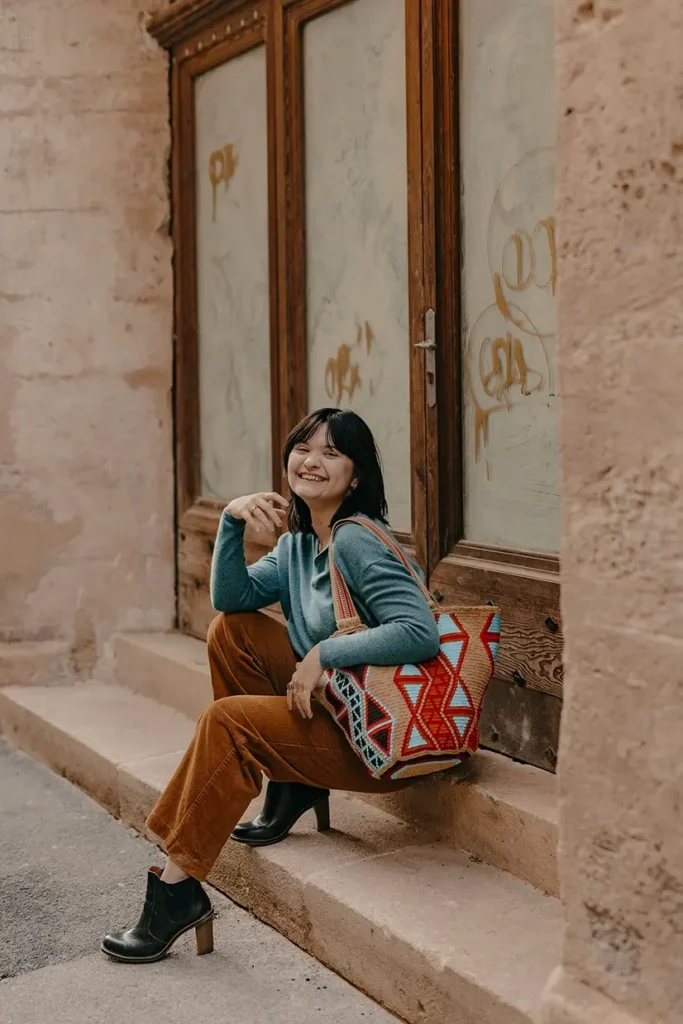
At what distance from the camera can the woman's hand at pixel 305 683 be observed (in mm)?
2809

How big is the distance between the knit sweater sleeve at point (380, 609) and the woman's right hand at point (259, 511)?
22 cm

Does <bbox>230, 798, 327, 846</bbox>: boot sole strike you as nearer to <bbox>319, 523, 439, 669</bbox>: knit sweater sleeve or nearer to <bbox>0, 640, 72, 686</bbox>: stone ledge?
<bbox>319, 523, 439, 669</bbox>: knit sweater sleeve

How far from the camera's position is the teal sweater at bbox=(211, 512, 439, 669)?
9.09ft

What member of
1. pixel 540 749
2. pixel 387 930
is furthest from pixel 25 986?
pixel 540 749

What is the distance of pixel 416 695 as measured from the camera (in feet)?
9.11

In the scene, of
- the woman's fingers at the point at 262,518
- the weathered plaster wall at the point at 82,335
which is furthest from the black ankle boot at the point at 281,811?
the weathered plaster wall at the point at 82,335

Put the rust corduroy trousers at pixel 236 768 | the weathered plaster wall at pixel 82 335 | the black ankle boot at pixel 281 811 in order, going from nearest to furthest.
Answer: the rust corduroy trousers at pixel 236 768 < the black ankle boot at pixel 281 811 < the weathered plaster wall at pixel 82 335

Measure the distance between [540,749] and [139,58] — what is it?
3.28 meters

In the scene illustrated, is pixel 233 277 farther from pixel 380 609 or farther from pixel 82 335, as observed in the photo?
pixel 380 609

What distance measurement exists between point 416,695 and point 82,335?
2.68 m

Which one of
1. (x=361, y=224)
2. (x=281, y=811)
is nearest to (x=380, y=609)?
(x=281, y=811)

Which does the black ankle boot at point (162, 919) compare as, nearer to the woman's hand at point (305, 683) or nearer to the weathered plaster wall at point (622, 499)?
the woman's hand at point (305, 683)

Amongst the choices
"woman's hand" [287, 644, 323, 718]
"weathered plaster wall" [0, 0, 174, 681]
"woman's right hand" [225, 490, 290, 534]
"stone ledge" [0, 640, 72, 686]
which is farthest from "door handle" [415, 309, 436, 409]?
"stone ledge" [0, 640, 72, 686]

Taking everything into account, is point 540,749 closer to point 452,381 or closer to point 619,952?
point 452,381
